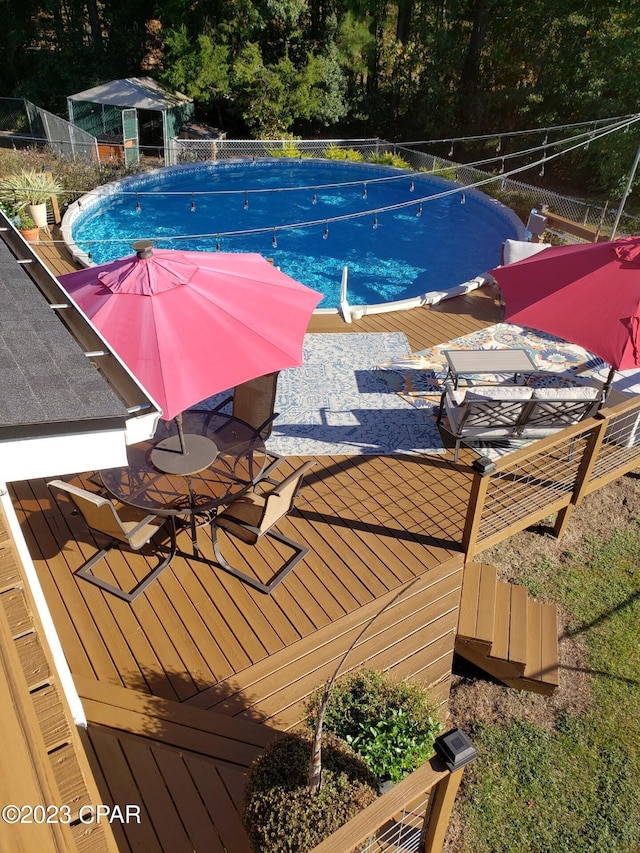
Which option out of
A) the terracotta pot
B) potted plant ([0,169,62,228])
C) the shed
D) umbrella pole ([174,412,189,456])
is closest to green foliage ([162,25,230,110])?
the shed

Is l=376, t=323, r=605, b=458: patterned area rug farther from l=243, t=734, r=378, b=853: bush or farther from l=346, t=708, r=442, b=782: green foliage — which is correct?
l=243, t=734, r=378, b=853: bush

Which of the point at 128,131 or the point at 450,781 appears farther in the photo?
the point at 128,131

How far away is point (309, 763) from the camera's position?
3396 millimetres

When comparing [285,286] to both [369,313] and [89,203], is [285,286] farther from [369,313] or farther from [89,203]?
[89,203]

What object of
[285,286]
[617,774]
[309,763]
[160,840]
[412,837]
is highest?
[285,286]

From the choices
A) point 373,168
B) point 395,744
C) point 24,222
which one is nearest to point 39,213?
point 24,222

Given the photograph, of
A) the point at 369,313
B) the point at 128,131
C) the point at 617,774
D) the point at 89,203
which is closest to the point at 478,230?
the point at 369,313

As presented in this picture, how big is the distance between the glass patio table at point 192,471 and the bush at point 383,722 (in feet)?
6.28

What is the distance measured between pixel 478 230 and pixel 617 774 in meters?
14.9

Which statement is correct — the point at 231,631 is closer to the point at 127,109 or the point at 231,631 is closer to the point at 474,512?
the point at 474,512

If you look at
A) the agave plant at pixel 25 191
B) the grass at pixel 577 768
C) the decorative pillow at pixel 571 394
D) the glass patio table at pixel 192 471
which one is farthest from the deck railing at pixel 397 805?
the agave plant at pixel 25 191

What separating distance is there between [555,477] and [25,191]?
1227cm

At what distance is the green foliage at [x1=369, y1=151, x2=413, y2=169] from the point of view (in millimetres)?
20594

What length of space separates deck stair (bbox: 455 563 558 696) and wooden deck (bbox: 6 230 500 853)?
209mm
